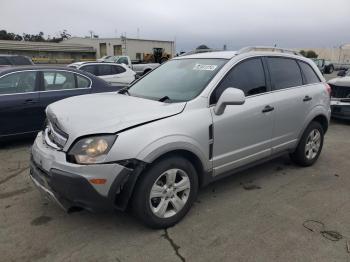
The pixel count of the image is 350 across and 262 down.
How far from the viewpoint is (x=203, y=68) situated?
4160mm

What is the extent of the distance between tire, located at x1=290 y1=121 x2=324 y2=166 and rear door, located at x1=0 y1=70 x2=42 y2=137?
174 inches

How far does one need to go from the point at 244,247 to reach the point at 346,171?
2848 mm

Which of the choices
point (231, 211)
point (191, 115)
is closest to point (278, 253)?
point (231, 211)

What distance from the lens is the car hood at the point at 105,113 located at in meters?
3.12

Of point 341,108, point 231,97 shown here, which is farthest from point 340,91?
point 231,97

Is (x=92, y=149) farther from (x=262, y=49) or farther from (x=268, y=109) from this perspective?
(x=262, y=49)

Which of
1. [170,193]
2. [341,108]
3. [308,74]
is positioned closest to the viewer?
[170,193]

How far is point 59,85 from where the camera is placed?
22.3 ft

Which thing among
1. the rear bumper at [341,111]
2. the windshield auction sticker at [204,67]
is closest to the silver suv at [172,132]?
the windshield auction sticker at [204,67]

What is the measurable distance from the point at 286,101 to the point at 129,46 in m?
44.1

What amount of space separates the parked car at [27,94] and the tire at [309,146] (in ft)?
A: 14.1

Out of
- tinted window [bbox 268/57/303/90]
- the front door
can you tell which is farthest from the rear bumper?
the front door

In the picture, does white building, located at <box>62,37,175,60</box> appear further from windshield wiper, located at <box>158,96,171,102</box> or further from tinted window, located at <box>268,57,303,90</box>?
windshield wiper, located at <box>158,96,171,102</box>

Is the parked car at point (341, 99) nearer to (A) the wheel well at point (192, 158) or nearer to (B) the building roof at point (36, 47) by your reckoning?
(A) the wheel well at point (192, 158)
